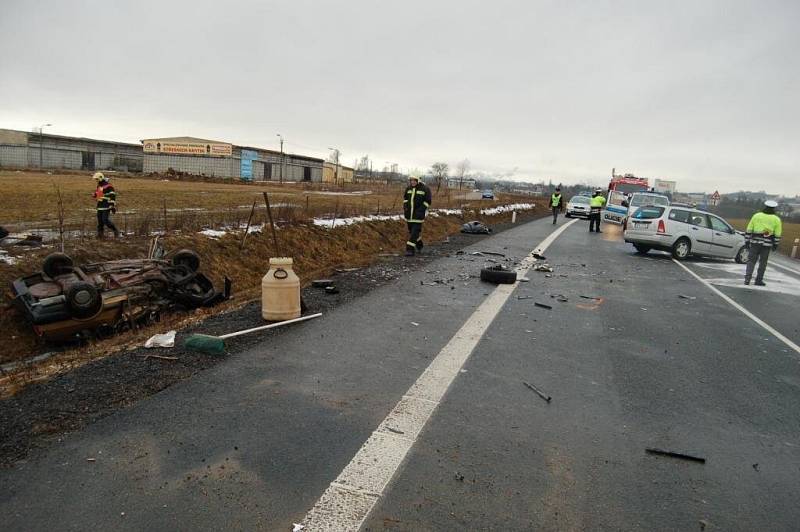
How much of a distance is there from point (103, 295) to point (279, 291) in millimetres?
3159

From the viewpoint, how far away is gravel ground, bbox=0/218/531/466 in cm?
325

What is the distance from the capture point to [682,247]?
14.8 m

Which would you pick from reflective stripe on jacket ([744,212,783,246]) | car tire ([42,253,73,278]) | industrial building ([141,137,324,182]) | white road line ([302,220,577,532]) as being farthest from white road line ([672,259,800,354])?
industrial building ([141,137,324,182])

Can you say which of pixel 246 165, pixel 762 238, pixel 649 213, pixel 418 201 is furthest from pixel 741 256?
pixel 246 165

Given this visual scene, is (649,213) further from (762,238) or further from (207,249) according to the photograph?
(207,249)

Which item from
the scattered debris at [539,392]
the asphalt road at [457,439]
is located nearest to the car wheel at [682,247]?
the asphalt road at [457,439]

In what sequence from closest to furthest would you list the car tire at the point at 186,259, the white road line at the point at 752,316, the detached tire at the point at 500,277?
the white road line at the point at 752,316 → the car tire at the point at 186,259 → the detached tire at the point at 500,277

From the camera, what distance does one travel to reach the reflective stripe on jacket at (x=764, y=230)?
37.0 feet

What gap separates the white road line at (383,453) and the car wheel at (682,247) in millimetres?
12020

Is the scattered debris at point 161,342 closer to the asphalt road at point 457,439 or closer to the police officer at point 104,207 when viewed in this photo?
the asphalt road at point 457,439

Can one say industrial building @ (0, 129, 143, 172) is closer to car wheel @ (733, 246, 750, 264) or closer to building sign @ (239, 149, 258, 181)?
building sign @ (239, 149, 258, 181)

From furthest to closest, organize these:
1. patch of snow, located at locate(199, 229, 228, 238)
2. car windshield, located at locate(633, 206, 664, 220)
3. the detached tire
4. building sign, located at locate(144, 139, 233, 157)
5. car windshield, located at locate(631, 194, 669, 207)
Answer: building sign, located at locate(144, 139, 233, 157) < car windshield, located at locate(631, 194, 669, 207) < car windshield, located at locate(633, 206, 664, 220) < patch of snow, located at locate(199, 229, 228, 238) < the detached tire

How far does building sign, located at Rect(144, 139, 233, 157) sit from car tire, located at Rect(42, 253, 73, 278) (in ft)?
187

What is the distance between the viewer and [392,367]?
4.73 m
